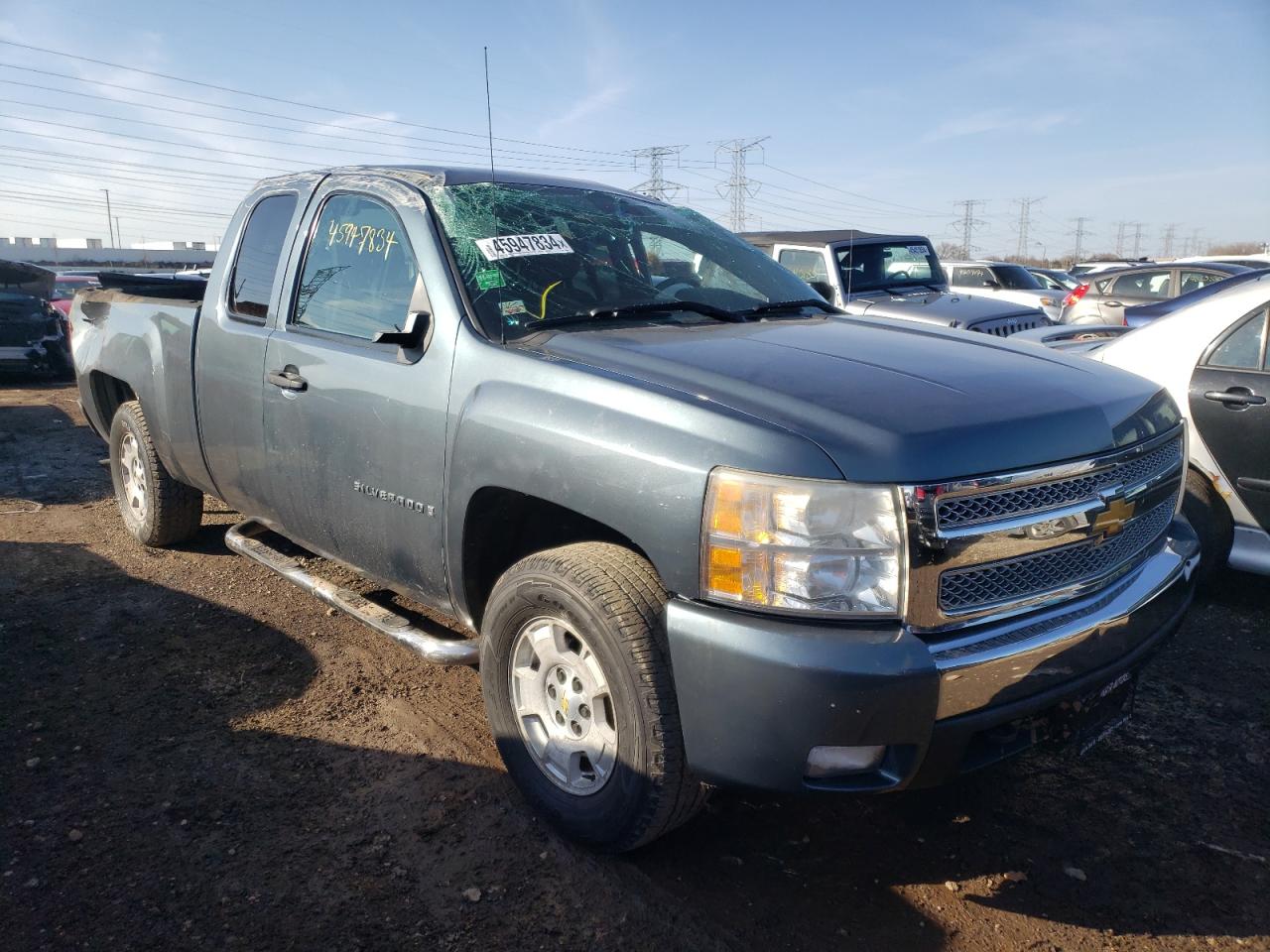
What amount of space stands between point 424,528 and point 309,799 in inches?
35.9

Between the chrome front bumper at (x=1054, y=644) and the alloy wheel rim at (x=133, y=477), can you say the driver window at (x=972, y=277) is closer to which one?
the alloy wheel rim at (x=133, y=477)

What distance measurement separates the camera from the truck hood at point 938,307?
8.68 meters

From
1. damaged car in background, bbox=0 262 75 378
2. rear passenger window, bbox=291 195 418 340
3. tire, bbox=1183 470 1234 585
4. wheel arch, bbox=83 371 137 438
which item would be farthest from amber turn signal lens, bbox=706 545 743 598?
damaged car in background, bbox=0 262 75 378

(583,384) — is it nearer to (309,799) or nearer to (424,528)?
(424,528)

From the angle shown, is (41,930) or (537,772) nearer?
(41,930)

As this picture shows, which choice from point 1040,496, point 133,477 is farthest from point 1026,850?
point 133,477

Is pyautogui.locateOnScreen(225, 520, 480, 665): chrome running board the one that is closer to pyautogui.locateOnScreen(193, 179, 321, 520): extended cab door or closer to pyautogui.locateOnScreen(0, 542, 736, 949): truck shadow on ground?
pyautogui.locateOnScreen(193, 179, 321, 520): extended cab door

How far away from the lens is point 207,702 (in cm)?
355

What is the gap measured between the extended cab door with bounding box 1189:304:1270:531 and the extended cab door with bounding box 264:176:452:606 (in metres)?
3.62

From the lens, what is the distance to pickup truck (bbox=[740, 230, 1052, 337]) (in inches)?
354

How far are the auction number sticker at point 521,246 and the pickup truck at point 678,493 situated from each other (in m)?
0.01

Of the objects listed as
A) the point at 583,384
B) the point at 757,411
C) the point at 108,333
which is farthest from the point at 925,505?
the point at 108,333

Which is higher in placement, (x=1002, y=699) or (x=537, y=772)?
(x=1002, y=699)

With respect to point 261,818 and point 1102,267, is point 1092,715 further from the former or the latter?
point 1102,267
